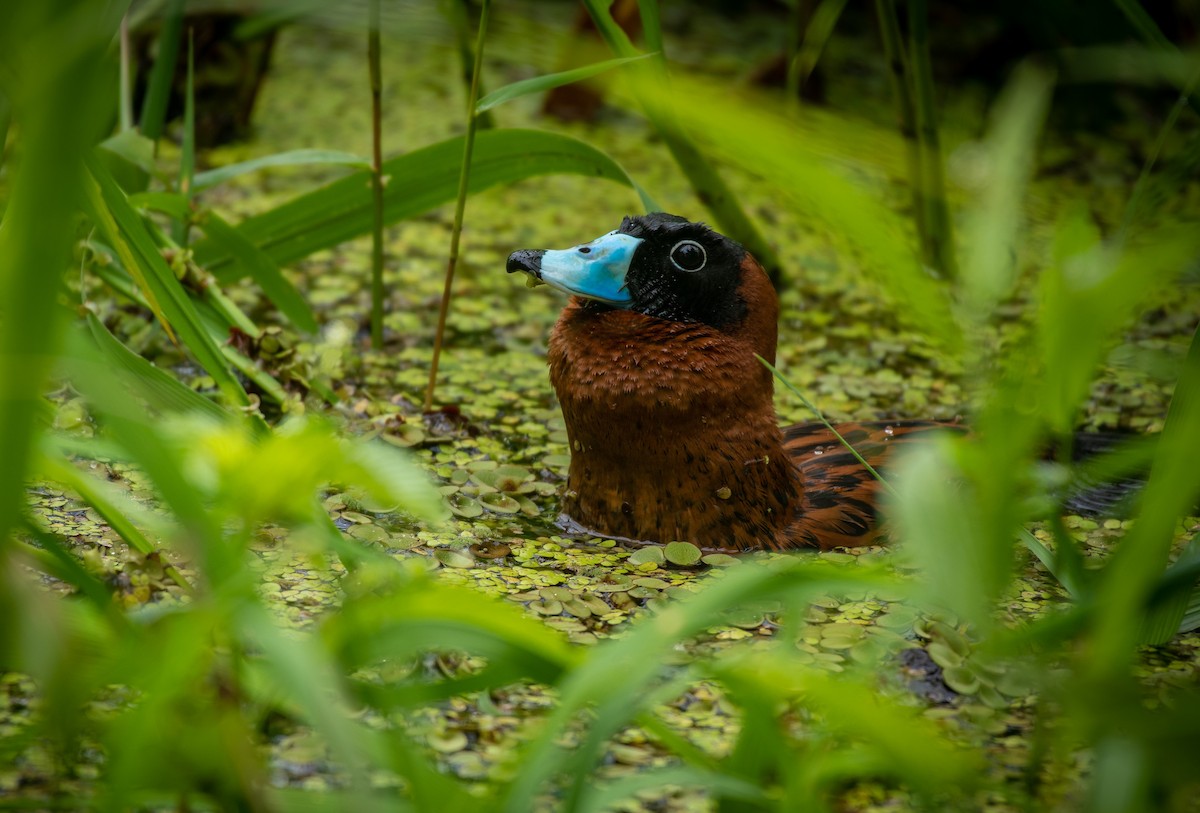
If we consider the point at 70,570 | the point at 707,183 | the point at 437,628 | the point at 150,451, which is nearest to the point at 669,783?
the point at 437,628

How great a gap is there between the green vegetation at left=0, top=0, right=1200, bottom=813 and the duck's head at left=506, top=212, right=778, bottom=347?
265 mm

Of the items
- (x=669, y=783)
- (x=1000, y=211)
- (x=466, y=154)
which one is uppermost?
(x=466, y=154)

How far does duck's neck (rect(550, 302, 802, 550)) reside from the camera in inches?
92.4

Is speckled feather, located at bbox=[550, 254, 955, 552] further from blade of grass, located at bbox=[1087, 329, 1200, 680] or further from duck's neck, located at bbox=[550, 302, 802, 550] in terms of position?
blade of grass, located at bbox=[1087, 329, 1200, 680]

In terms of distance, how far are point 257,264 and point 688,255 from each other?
1034 mm

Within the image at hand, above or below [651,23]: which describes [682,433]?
below

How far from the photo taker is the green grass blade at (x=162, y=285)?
2.21 metres

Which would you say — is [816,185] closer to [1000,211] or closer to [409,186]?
[1000,211]

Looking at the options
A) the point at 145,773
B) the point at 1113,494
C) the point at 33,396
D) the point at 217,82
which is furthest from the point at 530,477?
the point at 217,82

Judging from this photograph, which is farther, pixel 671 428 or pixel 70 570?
pixel 671 428

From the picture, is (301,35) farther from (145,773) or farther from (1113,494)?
(145,773)

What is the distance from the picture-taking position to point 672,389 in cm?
234

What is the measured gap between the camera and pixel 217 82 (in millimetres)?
4426

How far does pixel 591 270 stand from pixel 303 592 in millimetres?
750
